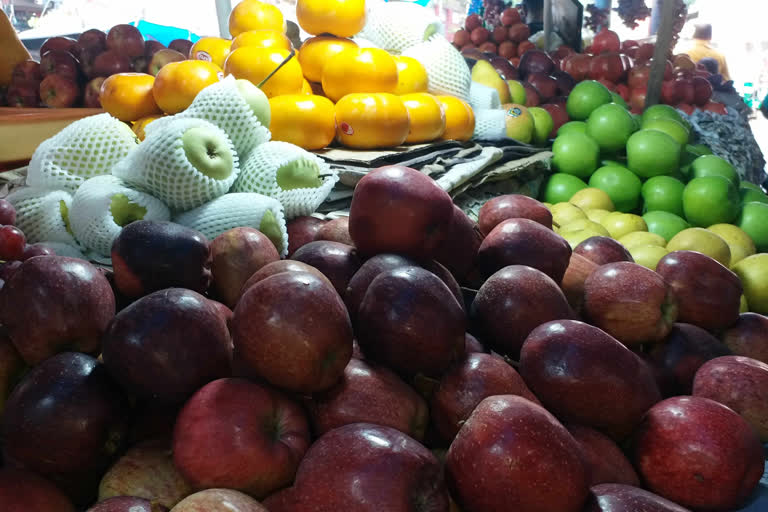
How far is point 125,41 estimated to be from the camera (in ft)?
13.5

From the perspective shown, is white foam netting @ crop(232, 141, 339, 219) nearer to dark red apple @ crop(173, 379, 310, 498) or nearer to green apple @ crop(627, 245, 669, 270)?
dark red apple @ crop(173, 379, 310, 498)

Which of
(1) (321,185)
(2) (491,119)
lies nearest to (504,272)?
(1) (321,185)

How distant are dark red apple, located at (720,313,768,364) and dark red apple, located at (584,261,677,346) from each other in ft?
0.85

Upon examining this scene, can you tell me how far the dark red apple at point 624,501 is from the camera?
878 mm

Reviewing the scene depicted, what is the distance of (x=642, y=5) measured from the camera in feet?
27.2

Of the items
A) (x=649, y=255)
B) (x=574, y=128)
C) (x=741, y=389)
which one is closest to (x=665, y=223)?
(x=649, y=255)

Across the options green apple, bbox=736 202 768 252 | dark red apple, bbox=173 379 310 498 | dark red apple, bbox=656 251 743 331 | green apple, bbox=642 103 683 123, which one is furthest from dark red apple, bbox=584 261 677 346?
green apple, bbox=642 103 683 123

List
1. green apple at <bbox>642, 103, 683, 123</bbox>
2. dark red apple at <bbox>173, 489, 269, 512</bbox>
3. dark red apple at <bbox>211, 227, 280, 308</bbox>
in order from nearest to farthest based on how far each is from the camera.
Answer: dark red apple at <bbox>173, 489, 269, 512</bbox> < dark red apple at <bbox>211, 227, 280, 308</bbox> < green apple at <bbox>642, 103, 683, 123</bbox>

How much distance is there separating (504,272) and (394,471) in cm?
65

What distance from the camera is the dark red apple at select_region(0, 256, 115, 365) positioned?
3.82 ft

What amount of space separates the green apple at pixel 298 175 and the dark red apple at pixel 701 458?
4.71ft

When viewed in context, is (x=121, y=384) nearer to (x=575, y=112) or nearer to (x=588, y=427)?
(x=588, y=427)

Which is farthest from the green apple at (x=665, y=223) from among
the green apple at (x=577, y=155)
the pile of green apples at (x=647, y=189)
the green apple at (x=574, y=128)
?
the green apple at (x=574, y=128)

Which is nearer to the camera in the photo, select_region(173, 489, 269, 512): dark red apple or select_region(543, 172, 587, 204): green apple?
select_region(173, 489, 269, 512): dark red apple
